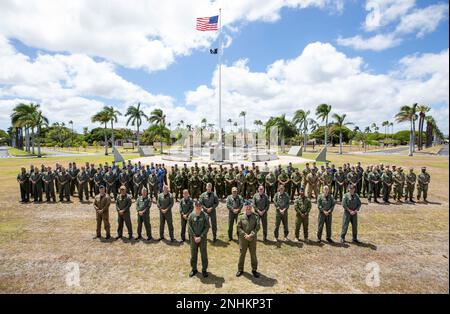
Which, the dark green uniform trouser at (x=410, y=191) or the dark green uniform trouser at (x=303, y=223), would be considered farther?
the dark green uniform trouser at (x=410, y=191)

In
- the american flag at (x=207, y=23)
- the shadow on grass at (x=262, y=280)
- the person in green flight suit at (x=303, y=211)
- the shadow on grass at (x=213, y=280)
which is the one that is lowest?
the shadow on grass at (x=262, y=280)

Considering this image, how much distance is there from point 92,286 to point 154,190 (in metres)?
8.55

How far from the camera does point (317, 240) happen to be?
8.74 metres

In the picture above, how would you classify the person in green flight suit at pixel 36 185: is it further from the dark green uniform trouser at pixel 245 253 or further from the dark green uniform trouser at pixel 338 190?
the dark green uniform trouser at pixel 338 190

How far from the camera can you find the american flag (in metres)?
23.4

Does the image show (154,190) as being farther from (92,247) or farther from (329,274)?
(329,274)

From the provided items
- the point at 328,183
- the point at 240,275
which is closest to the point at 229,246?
the point at 240,275

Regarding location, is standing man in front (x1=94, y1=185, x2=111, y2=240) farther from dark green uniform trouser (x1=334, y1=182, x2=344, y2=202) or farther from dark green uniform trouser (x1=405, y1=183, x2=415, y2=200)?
dark green uniform trouser (x1=405, y1=183, x2=415, y2=200)

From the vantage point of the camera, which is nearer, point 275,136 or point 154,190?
point 154,190

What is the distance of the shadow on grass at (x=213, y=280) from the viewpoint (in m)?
6.10

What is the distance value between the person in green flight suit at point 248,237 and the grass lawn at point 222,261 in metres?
0.29

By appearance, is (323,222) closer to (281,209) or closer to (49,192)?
(281,209)

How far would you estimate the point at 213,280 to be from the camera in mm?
6281

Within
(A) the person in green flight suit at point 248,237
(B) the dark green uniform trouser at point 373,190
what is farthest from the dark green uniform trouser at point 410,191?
(A) the person in green flight suit at point 248,237
